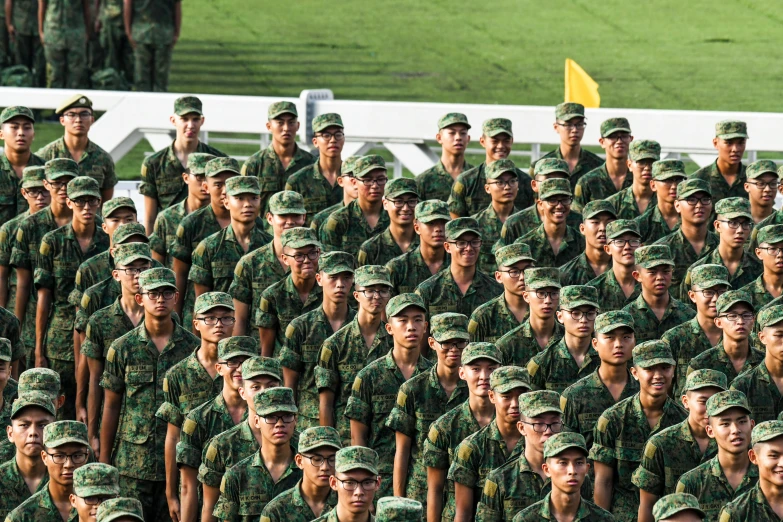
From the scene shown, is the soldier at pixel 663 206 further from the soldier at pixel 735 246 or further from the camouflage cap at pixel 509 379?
the camouflage cap at pixel 509 379

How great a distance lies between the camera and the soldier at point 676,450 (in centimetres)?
857

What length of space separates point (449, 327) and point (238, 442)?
3.73ft

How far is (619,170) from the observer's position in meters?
11.6

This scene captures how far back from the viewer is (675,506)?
299 inches

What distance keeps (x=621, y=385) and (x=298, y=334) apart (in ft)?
5.32

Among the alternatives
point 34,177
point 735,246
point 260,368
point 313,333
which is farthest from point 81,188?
point 735,246

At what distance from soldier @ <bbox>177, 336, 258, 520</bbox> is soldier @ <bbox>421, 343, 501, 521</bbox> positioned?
861 mm

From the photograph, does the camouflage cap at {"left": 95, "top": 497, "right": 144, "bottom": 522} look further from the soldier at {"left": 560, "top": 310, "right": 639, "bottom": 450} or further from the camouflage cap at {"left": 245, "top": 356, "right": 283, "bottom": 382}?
the soldier at {"left": 560, "top": 310, "right": 639, "bottom": 450}

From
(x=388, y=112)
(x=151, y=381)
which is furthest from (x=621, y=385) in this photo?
(x=388, y=112)

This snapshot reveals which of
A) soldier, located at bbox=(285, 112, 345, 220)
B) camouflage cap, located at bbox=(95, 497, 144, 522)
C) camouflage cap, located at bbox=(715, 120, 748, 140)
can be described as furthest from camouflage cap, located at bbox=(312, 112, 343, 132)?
camouflage cap, located at bbox=(95, 497, 144, 522)

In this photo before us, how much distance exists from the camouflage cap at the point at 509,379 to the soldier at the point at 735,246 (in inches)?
76.4

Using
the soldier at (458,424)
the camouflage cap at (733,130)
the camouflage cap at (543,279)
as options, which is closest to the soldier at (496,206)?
the camouflage cap at (733,130)

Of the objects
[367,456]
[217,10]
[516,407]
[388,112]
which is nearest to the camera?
[367,456]

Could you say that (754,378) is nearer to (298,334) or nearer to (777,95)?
(298,334)
